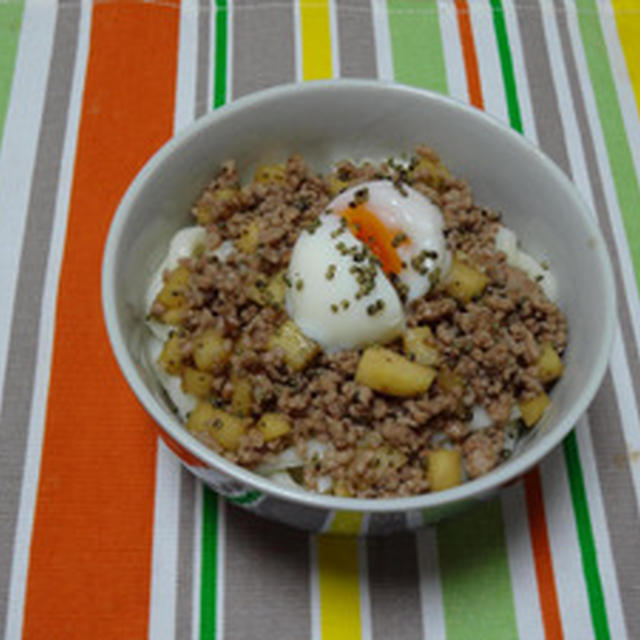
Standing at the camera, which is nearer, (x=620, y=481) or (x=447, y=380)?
(x=447, y=380)

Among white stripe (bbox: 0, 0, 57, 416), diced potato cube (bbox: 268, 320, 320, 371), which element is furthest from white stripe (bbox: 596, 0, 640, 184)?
white stripe (bbox: 0, 0, 57, 416)

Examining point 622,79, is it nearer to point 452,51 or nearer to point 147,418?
point 452,51

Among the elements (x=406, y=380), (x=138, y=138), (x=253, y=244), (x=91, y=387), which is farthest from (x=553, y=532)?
(x=138, y=138)

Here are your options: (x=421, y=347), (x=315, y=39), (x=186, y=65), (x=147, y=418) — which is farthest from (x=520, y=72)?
(x=147, y=418)

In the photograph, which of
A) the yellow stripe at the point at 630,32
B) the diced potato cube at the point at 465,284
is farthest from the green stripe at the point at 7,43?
the yellow stripe at the point at 630,32

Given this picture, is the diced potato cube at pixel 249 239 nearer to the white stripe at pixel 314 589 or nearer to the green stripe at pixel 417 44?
the white stripe at pixel 314 589
